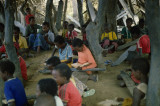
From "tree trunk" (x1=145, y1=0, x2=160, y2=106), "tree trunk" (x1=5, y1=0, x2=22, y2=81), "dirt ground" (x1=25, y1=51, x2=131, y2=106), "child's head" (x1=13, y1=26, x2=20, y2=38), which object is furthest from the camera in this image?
"child's head" (x1=13, y1=26, x2=20, y2=38)

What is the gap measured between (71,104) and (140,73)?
1.01 metres

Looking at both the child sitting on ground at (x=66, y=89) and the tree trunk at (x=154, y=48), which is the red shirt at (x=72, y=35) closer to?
the child sitting on ground at (x=66, y=89)

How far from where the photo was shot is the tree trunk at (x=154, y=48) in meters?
2.26

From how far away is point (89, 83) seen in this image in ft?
13.2

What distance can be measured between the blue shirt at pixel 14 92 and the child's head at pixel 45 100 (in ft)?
2.32

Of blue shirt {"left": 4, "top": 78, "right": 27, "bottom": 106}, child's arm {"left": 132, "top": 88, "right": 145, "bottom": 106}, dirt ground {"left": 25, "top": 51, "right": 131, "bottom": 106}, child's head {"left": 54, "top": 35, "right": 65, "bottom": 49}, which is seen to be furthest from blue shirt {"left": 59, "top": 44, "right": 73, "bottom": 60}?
child's arm {"left": 132, "top": 88, "right": 145, "bottom": 106}

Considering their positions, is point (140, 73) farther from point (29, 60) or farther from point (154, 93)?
point (29, 60)

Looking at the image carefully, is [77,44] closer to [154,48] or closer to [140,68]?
[140,68]

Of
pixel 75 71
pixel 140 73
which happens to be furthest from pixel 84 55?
pixel 140 73

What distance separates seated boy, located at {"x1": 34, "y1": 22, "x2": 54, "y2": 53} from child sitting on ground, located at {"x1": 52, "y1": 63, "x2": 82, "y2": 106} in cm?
426

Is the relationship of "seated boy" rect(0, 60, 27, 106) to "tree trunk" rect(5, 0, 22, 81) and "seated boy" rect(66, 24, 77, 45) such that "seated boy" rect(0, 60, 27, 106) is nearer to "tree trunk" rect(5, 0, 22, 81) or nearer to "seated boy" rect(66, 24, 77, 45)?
"tree trunk" rect(5, 0, 22, 81)

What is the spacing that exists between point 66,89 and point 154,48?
1.19 metres

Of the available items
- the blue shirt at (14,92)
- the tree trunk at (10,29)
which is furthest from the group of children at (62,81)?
the tree trunk at (10,29)

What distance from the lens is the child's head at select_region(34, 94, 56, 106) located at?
77.8 inches
